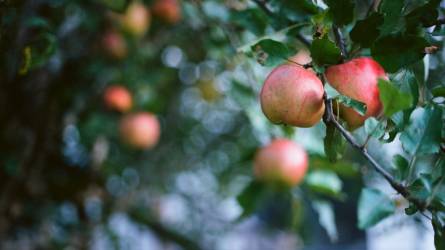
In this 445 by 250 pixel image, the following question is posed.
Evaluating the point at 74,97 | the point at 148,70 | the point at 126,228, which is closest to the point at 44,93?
the point at 74,97

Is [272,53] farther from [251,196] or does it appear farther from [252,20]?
[251,196]

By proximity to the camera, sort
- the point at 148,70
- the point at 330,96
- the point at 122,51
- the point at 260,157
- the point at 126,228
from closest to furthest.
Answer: the point at 330,96, the point at 260,157, the point at 122,51, the point at 148,70, the point at 126,228

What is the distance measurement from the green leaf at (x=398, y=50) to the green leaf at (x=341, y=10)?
38 mm

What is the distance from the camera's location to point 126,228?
1.96 metres

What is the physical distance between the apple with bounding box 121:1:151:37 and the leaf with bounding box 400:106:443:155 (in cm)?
91

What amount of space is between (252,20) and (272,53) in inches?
8.5

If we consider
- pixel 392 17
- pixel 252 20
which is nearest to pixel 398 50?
pixel 392 17

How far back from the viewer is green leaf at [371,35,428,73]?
53 cm

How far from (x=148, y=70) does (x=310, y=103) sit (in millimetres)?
1093

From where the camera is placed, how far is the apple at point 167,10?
138 cm

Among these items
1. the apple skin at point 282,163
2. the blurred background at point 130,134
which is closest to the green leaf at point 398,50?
the blurred background at point 130,134

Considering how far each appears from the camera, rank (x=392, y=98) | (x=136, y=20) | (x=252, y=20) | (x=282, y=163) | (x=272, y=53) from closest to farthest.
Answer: (x=392, y=98) → (x=272, y=53) → (x=252, y=20) → (x=282, y=163) → (x=136, y=20)

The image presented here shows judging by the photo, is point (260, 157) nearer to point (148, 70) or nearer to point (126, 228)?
point (148, 70)

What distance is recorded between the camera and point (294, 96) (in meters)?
0.52
